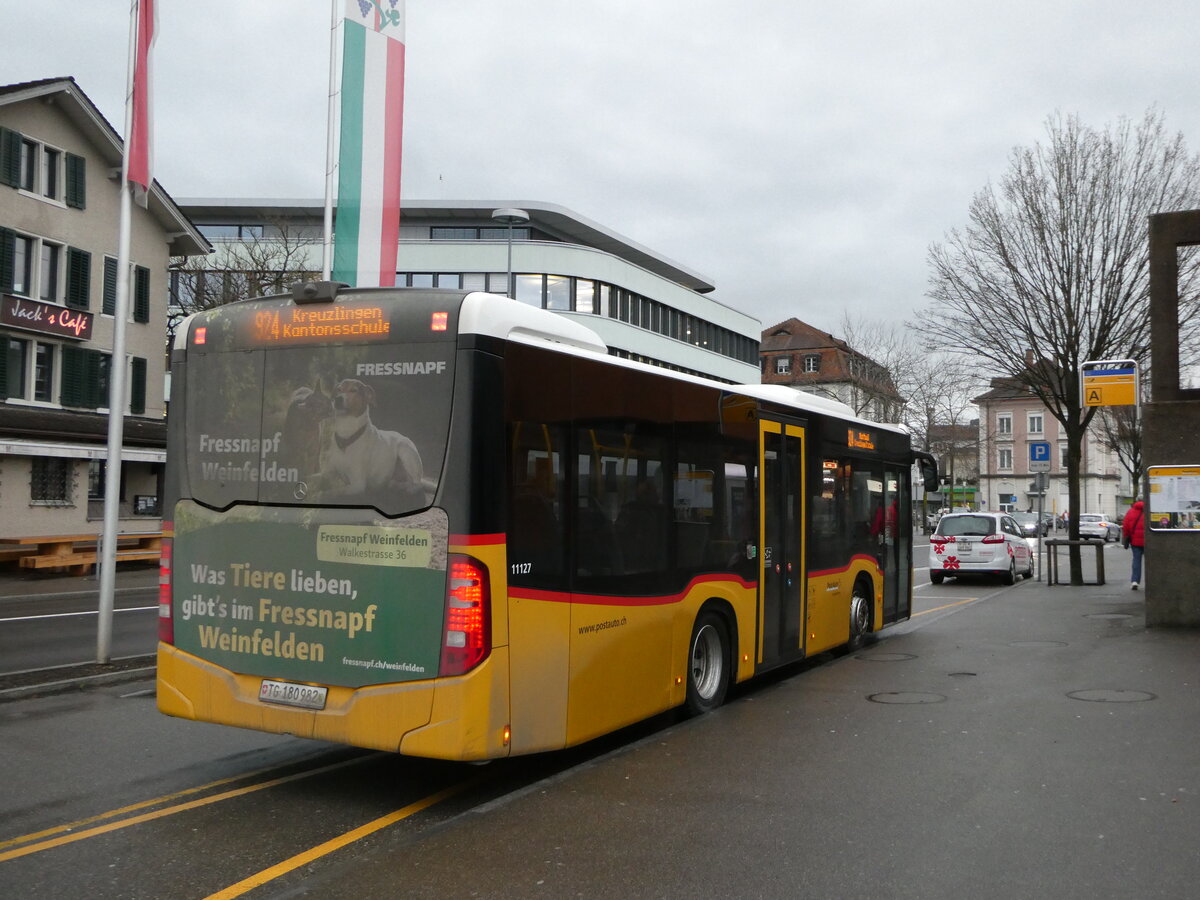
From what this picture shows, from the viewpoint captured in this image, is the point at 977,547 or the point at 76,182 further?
the point at 76,182

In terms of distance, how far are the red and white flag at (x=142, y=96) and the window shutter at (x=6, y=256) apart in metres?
19.2

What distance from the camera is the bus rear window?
6012mm

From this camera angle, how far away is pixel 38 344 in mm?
30594

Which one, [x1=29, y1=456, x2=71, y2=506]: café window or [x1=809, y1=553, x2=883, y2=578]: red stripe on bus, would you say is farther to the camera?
[x1=29, y1=456, x2=71, y2=506]: café window

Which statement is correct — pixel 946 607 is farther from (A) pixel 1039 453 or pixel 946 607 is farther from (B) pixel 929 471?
(A) pixel 1039 453

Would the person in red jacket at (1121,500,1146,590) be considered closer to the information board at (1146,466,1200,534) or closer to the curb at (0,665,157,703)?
the information board at (1146,466,1200,534)

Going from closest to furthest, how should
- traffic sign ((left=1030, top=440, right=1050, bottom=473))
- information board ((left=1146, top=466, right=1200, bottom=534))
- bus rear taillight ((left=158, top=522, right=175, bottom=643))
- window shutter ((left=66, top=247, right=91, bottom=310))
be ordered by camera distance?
1. bus rear taillight ((left=158, top=522, right=175, bottom=643))
2. information board ((left=1146, top=466, right=1200, bottom=534))
3. traffic sign ((left=1030, top=440, right=1050, bottom=473))
4. window shutter ((left=66, top=247, right=91, bottom=310))

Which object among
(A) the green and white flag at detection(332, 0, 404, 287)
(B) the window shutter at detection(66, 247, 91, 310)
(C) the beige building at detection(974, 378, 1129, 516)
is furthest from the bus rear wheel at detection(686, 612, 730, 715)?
(C) the beige building at detection(974, 378, 1129, 516)

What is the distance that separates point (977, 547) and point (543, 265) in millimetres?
31143

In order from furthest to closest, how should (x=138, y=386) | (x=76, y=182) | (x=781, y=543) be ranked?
1. (x=138, y=386)
2. (x=76, y=182)
3. (x=781, y=543)

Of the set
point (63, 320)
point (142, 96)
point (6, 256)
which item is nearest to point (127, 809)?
point (142, 96)

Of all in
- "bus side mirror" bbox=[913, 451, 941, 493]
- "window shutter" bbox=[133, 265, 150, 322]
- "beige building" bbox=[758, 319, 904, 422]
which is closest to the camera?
"bus side mirror" bbox=[913, 451, 941, 493]

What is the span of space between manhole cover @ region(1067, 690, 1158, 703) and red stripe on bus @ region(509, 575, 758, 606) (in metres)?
2.99

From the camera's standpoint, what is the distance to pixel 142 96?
12.3 m
